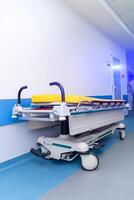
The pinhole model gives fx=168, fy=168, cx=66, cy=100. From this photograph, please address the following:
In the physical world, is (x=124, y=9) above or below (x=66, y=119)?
above

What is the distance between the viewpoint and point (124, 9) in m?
3.94

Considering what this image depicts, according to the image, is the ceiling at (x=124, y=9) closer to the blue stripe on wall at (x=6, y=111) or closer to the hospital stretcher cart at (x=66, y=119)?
the hospital stretcher cart at (x=66, y=119)

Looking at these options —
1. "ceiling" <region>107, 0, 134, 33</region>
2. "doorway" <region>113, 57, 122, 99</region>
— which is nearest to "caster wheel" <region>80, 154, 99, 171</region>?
"ceiling" <region>107, 0, 134, 33</region>

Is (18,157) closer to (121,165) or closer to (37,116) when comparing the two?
(37,116)

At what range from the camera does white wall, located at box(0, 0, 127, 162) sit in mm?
2193

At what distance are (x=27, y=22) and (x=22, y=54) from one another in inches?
20.2

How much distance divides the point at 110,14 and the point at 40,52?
7.42 feet

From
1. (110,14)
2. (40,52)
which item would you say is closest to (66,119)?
(40,52)

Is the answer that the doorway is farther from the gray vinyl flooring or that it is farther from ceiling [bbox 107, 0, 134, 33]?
the gray vinyl flooring

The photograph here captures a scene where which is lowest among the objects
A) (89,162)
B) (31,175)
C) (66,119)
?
(31,175)

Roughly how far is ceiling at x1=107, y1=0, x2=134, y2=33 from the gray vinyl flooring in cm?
323

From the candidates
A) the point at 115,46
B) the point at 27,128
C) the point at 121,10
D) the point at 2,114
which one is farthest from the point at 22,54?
the point at 115,46

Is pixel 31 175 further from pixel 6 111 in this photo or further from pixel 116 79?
pixel 116 79

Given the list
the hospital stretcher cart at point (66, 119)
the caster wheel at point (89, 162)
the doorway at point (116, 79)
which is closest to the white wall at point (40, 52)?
the hospital stretcher cart at point (66, 119)
